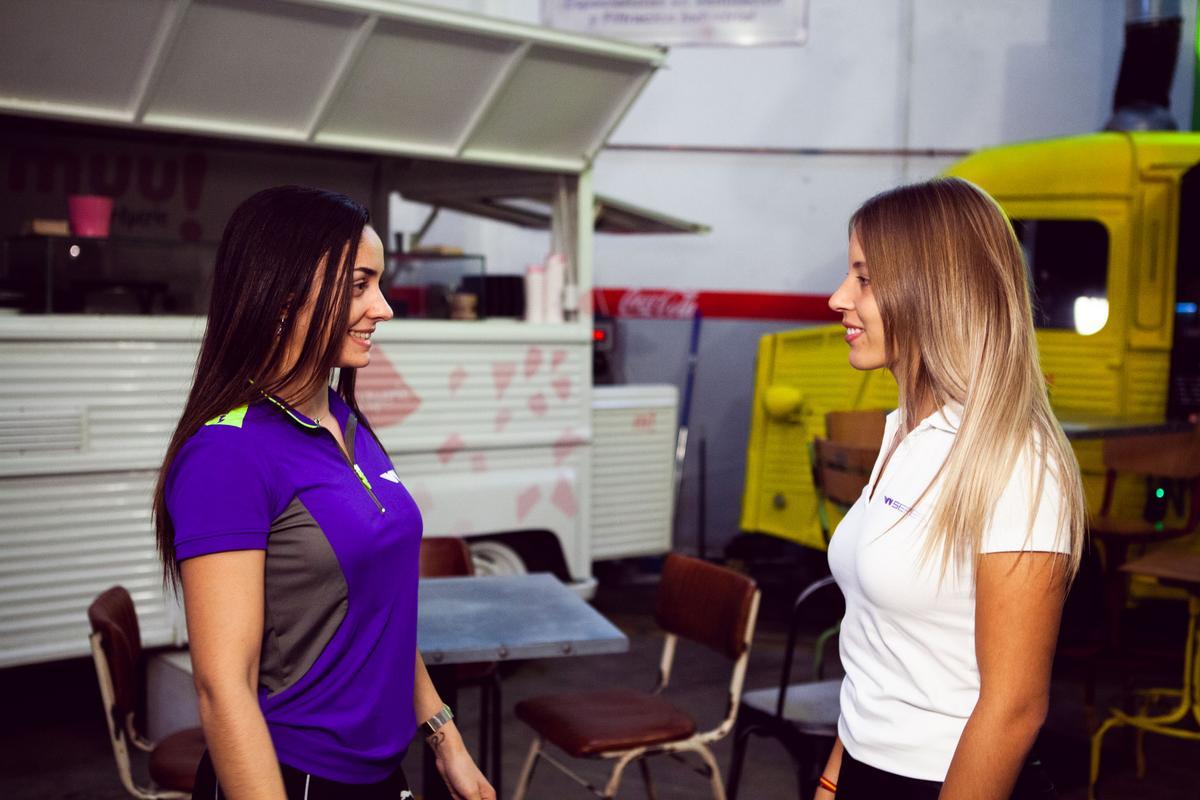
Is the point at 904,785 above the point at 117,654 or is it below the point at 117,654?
above

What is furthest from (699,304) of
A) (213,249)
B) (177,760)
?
(177,760)

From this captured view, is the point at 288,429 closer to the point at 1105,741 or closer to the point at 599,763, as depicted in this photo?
the point at 599,763

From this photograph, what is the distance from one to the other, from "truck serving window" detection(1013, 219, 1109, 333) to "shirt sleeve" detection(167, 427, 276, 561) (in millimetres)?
5771

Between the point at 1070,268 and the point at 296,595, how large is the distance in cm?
603

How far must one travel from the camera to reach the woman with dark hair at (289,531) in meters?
1.55

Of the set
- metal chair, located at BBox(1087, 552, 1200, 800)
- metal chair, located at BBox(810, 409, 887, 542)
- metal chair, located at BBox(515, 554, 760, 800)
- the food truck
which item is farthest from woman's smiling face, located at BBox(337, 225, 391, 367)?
metal chair, located at BBox(810, 409, 887, 542)

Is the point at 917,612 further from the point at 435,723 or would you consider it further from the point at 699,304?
the point at 699,304

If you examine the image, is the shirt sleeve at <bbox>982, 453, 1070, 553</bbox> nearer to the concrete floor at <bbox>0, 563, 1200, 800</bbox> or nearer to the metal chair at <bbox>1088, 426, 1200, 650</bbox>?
the concrete floor at <bbox>0, 563, 1200, 800</bbox>

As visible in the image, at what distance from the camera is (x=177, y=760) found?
315cm

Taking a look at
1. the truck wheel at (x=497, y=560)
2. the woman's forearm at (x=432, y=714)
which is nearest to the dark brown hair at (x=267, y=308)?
the woman's forearm at (x=432, y=714)

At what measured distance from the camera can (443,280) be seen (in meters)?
5.82

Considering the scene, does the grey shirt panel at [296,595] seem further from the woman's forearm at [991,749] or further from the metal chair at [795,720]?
the metal chair at [795,720]

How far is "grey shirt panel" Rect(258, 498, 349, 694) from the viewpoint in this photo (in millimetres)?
1616

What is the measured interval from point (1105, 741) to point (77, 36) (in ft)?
17.0
